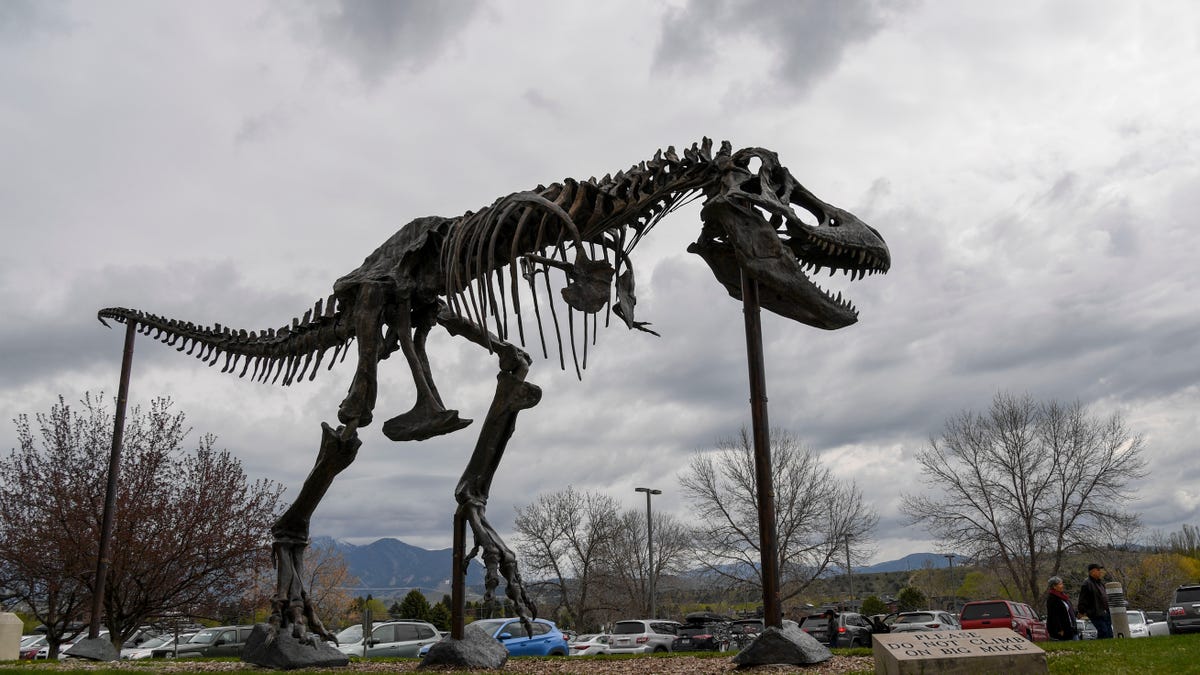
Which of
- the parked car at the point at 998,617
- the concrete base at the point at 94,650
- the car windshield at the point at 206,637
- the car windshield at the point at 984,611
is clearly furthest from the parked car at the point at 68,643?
the car windshield at the point at 984,611

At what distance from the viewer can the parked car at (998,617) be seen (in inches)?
695

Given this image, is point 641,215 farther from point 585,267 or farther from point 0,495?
point 0,495

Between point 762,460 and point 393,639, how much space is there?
1426 centimetres

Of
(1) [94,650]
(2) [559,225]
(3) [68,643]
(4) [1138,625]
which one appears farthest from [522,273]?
(4) [1138,625]

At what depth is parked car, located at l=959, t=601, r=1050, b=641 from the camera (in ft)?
57.9

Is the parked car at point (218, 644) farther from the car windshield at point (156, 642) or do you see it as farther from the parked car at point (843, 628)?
the parked car at point (843, 628)

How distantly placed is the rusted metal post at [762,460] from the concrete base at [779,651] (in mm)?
194

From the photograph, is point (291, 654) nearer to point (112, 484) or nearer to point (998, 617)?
point (112, 484)

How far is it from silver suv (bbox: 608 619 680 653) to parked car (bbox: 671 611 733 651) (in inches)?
23.4

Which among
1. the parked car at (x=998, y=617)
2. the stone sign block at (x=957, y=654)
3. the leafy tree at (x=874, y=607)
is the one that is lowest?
the leafy tree at (x=874, y=607)

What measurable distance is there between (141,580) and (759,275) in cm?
1686

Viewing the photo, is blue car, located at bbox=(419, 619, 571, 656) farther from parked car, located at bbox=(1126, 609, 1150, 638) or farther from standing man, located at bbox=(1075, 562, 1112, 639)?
parked car, located at bbox=(1126, 609, 1150, 638)

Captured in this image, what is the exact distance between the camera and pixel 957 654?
21.2 ft

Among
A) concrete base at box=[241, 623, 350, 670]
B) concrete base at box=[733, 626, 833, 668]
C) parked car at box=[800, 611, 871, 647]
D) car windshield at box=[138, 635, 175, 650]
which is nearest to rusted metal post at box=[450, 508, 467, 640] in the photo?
concrete base at box=[241, 623, 350, 670]
